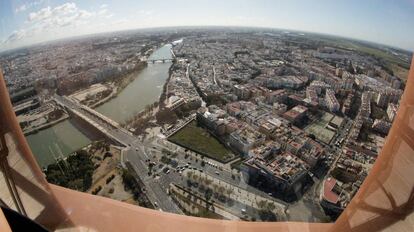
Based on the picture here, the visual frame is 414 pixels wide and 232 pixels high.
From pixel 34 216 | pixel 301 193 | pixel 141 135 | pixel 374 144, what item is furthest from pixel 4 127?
pixel 374 144

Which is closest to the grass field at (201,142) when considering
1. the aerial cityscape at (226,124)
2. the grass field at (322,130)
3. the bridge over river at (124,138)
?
the aerial cityscape at (226,124)

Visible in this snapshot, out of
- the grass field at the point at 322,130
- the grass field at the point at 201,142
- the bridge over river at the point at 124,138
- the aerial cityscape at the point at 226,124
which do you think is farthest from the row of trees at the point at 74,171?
the grass field at the point at 322,130

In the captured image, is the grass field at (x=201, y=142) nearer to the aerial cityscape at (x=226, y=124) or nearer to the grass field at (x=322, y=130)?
the aerial cityscape at (x=226, y=124)

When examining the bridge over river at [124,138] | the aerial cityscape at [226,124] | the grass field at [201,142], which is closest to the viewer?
the aerial cityscape at [226,124]

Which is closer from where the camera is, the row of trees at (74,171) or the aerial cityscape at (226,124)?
the aerial cityscape at (226,124)

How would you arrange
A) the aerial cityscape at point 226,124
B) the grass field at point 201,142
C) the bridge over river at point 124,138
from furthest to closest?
the grass field at point 201,142 < the bridge over river at point 124,138 < the aerial cityscape at point 226,124

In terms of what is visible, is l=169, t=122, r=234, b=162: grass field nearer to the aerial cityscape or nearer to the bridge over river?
the aerial cityscape

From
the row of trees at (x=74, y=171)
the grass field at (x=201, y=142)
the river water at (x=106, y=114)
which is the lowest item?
the row of trees at (x=74, y=171)


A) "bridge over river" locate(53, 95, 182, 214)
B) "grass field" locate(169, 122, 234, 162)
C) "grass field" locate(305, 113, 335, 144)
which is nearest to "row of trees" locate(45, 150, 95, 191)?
"bridge over river" locate(53, 95, 182, 214)

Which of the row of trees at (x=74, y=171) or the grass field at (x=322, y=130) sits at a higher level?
the grass field at (x=322, y=130)

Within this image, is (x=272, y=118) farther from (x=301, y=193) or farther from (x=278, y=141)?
(x=301, y=193)
